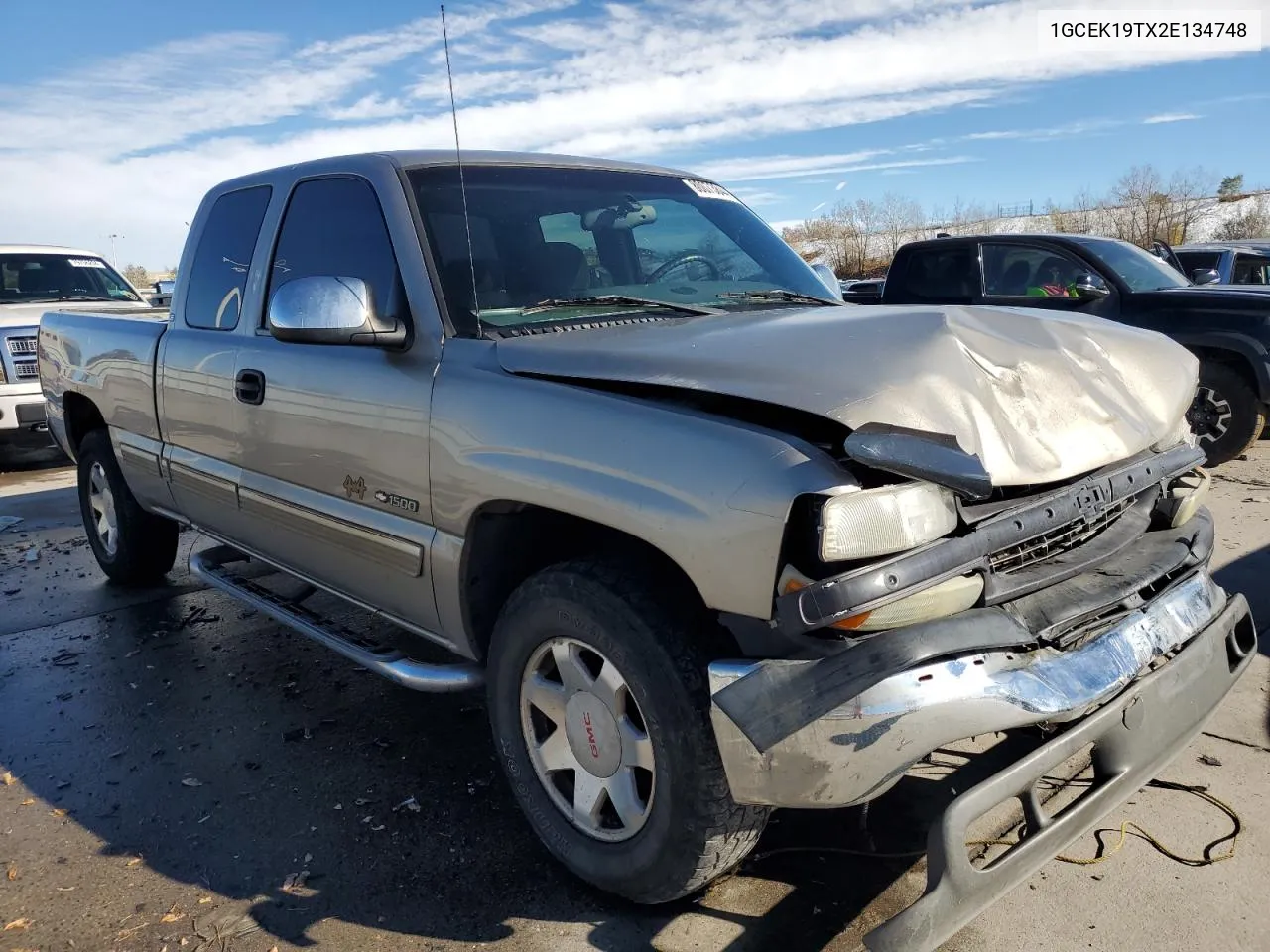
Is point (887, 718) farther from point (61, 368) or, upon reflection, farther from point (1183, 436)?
point (61, 368)

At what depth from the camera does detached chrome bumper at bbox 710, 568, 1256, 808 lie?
1.85 metres

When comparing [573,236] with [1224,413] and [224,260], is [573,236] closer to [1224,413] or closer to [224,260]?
[224,260]

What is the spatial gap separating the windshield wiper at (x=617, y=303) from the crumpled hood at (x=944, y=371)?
0.83ft

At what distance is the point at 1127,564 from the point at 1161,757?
18.4 inches

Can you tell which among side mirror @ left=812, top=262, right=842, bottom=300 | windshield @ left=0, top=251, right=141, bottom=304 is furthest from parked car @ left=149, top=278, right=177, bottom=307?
side mirror @ left=812, top=262, right=842, bottom=300

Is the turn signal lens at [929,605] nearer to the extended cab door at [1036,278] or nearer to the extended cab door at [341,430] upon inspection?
the extended cab door at [341,430]

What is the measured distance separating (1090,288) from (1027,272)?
57 cm

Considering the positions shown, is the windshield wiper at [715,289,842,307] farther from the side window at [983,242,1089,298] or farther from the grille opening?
the side window at [983,242,1089,298]

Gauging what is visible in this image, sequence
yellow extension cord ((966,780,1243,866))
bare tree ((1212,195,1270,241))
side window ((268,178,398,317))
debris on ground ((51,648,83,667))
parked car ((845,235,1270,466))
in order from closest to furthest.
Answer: yellow extension cord ((966,780,1243,866)), side window ((268,178,398,317)), debris on ground ((51,648,83,667)), parked car ((845,235,1270,466)), bare tree ((1212,195,1270,241))

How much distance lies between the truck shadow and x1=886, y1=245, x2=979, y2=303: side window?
14.6 ft

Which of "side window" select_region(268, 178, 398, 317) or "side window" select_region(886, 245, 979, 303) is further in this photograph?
"side window" select_region(886, 245, 979, 303)

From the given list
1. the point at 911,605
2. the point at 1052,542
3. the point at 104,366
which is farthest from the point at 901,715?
the point at 104,366

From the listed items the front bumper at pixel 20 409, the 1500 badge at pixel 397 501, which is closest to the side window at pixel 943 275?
the 1500 badge at pixel 397 501

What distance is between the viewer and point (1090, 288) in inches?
302
